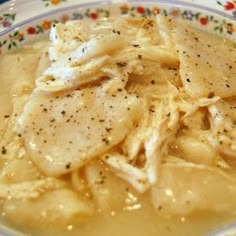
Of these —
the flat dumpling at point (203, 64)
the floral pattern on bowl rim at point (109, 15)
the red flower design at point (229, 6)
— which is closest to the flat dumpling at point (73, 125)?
the flat dumpling at point (203, 64)

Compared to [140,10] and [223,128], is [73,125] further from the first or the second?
[140,10]

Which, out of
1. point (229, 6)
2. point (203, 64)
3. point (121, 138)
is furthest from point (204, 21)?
point (121, 138)

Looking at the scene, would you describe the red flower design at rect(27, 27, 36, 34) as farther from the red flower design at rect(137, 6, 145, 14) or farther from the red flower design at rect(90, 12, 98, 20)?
the red flower design at rect(137, 6, 145, 14)

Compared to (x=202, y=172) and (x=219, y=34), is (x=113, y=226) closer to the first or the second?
(x=202, y=172)

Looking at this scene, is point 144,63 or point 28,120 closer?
point 28,120

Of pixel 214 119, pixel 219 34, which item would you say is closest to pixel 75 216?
pixel 214 119

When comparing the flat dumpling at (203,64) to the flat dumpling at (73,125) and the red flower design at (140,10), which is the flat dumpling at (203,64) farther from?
the red flower design at (140,10)
